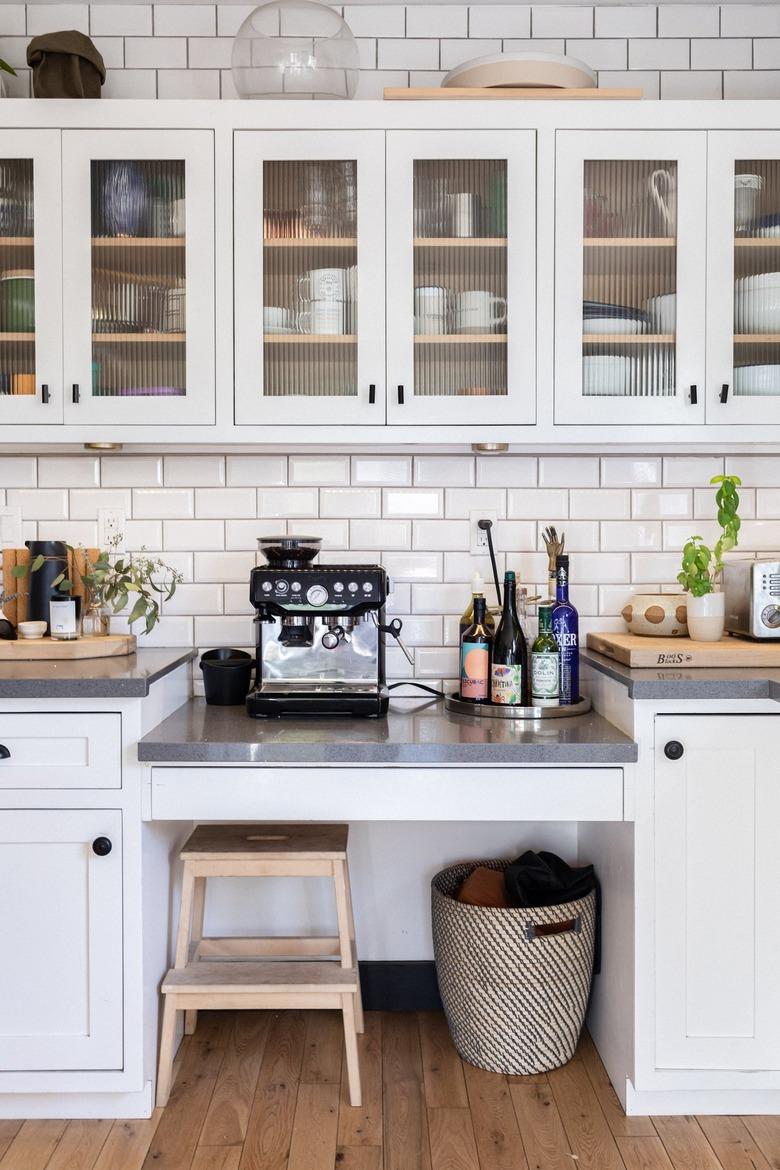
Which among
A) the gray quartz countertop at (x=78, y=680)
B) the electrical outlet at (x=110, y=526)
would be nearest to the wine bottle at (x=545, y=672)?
the gray quartz countertop at (x=78, y=680)

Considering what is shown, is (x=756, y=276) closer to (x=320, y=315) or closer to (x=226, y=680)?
(x=320, y=315)

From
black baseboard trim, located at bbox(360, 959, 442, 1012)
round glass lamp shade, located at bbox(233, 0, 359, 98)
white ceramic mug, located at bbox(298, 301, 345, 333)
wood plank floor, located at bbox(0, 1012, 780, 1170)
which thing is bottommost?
wood plank floor, located at bbox(0, 1012, 780, 1170)

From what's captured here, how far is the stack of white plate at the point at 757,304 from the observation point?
2234mm

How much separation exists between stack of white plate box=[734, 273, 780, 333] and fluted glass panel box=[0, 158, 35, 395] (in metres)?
1.70

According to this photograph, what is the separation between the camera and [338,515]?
2.58 m

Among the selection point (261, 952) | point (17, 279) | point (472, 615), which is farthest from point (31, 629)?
point (472, 615)

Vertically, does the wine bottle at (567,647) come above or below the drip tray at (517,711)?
above

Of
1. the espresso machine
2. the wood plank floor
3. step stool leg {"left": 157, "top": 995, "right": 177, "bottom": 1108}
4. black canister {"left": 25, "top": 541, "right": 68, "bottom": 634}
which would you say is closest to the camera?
the wood plank floor

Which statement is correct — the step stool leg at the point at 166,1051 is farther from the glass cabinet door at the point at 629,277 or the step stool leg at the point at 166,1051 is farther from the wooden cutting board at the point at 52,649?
the glass cabinet door at the point at 629,277

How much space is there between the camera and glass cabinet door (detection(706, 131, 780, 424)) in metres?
2.22

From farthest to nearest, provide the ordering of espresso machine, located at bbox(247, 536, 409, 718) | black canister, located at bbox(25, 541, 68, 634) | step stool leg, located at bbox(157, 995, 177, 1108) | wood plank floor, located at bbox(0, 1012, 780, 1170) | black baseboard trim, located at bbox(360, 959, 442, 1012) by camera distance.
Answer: black baseboard trim, located at bbox(360, 959, 442, 1012) < black canister, located at bbox(25, 541, 68, 634) < espresso machine, located at bbox(247, 536, 409, 718) < step stool leg, located at bbox(157, 995, 177, 1108) < wood plank floor, located at bbox(0, 1012, 780, 1170)

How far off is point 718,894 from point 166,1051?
1.25 m

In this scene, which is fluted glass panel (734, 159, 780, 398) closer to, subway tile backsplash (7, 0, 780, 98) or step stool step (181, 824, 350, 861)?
subway tile backsplash (7, 0, 780, 98)

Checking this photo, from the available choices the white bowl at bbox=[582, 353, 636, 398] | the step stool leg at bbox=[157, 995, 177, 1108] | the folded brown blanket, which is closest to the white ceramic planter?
the white bowl at bbox=[582, 353, 636, 398]
